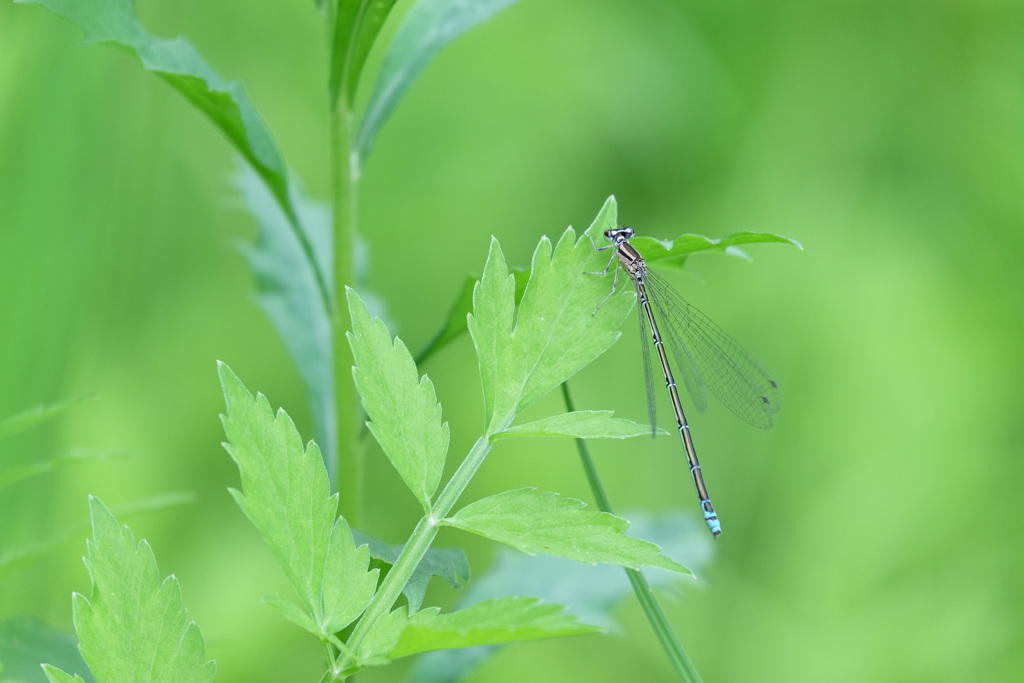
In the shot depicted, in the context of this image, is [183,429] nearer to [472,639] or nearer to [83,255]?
[83,255]

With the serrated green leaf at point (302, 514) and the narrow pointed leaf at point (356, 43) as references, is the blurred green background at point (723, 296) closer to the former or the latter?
the narrow pointed leaf at point (356, 43)

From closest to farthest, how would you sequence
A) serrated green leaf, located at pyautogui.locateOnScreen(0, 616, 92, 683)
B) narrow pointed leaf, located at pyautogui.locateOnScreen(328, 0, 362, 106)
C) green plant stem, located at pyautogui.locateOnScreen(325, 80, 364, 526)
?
serrated green leaf, located at pyautogui.locateOnScreen(0, 616, 92, 683)
narrow pointed leaf, located at pyautogui.locateOnScreen(328, 0, 362, 106)
green plant stem, located at pyautogui.locateOnScreen(325, 80, 364, 526)

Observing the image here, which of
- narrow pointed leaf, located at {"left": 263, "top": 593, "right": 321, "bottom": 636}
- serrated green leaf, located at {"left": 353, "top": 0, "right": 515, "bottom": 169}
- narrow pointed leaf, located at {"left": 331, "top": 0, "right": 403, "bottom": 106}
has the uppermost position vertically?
serrated green leaf, located at {"left": 353, "top": 0, "right": 515, "bottom": 169}

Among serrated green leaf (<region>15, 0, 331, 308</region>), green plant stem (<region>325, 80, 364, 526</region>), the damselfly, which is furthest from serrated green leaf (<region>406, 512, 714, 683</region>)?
serrated green leaf (<region>15, 0, 331, 308</region>)

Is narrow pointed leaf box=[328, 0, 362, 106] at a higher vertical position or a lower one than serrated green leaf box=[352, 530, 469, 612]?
higher

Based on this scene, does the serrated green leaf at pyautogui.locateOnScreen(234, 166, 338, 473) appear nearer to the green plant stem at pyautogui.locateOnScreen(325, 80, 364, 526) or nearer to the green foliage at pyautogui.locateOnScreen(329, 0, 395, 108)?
the green plant stem at pyautogui.locateOnScreen(325, 80, 364, 526)

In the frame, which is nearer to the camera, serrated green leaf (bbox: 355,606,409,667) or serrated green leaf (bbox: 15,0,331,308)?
serrated green leaf (bbox: 355,606,409,667)

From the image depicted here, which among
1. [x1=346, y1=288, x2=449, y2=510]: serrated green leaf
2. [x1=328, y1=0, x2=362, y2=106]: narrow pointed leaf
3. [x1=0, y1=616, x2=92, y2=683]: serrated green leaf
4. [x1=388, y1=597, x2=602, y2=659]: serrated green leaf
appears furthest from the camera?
[x1=328, y1=0, x2=362, y2=106]: narrow pointed leaf
